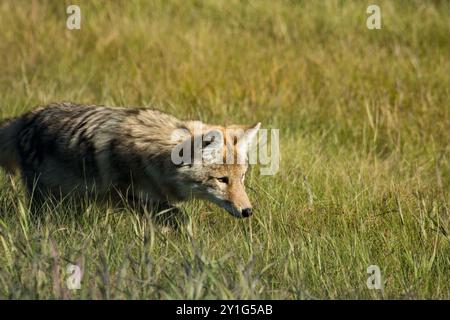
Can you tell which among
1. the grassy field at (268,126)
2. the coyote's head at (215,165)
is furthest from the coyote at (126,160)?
the grassy field at (268,126)

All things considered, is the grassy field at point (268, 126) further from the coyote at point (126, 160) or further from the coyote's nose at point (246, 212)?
the coyote at point (126, 160)

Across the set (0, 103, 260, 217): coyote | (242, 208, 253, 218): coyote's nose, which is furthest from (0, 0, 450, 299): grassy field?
(0, 103, 260, 217): coyote

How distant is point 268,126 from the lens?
7285mm

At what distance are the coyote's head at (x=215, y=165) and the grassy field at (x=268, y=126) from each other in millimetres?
182

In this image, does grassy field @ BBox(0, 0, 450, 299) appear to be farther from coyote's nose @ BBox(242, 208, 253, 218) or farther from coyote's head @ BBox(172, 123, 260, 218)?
coyote's head @ BBox(172, 123, 260, 218)

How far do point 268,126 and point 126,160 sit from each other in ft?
6.82

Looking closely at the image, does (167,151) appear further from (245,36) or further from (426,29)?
(426,29)

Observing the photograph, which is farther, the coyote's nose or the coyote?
the coyote

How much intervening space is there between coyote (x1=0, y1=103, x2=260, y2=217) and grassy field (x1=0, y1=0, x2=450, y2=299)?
0.18 meters

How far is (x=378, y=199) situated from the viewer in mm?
5754

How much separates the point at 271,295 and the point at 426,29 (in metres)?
7.05

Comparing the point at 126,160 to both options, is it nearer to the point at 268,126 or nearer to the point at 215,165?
the point at 215,165

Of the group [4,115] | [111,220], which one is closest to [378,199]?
[111,220]

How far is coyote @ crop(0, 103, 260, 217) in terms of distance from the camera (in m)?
5.29
